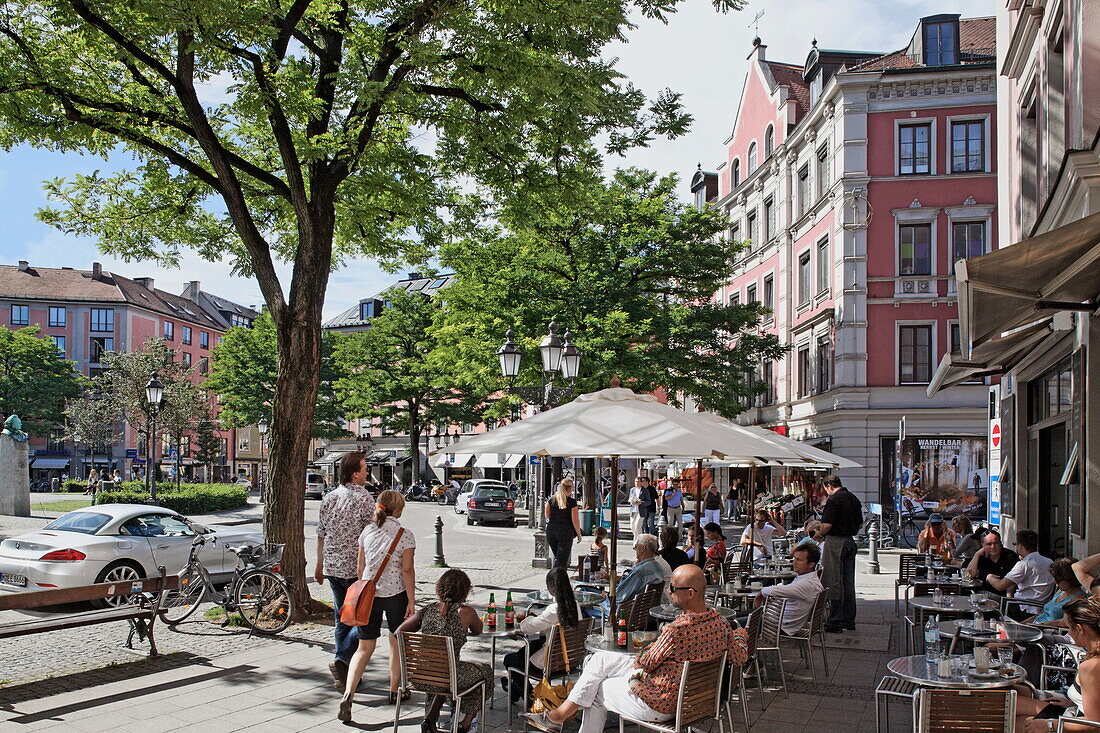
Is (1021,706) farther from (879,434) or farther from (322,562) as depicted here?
(879,434)

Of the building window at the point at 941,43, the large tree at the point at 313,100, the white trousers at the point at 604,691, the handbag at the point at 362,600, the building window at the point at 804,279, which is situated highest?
the building window at the point at 941,43

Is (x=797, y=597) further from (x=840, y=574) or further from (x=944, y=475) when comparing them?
(x=944, y=475)

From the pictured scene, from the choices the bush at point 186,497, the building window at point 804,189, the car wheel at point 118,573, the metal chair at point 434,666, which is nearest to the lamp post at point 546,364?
the car wheel at point 118,573

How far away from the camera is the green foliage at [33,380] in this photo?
72500 mm

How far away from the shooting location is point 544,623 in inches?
283

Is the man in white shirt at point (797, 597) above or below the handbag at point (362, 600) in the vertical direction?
below

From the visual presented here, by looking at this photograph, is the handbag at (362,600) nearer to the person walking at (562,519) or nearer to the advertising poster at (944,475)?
the person walking at (562,519)

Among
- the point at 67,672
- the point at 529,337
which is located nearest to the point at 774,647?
the point at 67,672

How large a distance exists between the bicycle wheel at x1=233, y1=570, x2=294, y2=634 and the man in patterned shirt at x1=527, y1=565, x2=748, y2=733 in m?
5.72

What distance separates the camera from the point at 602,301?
96.5ft

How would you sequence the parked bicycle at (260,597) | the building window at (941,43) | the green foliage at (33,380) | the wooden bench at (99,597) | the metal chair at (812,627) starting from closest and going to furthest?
1. the wooden bench at (99,597)
2. the metal chair at (812,627)
3. the parked bicycle at (260,597)
4. the building window at (941,43)
5. the green foliage at (33,380)

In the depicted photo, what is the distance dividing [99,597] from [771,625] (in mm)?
6705

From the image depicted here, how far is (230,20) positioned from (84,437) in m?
54.3

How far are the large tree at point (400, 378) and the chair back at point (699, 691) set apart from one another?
155ft
